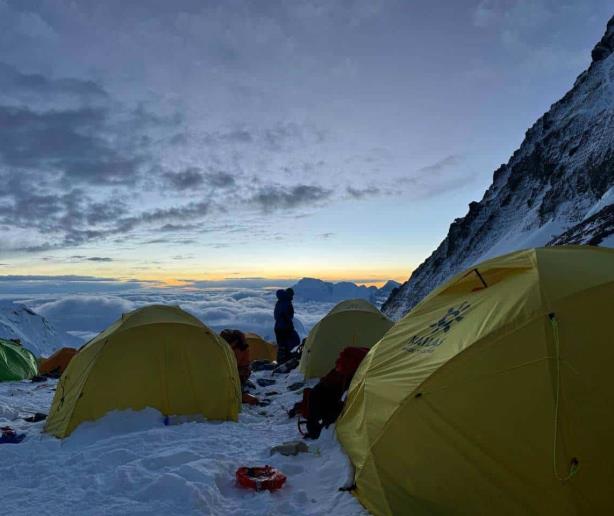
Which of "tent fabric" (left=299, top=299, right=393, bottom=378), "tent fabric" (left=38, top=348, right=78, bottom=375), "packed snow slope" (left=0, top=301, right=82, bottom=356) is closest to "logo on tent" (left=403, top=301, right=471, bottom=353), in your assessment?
"tent fabric" (left=299, top=299, right=393, bottom=378)

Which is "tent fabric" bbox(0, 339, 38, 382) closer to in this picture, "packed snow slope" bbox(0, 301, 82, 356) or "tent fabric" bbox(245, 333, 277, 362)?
"tent fabric" bbox(245, 333, 277, 362)

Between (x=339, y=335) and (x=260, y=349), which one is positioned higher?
(x=339, y=335)

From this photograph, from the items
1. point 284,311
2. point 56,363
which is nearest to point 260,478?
point 284,311

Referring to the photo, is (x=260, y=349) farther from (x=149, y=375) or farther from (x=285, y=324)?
(x=149, y=375)

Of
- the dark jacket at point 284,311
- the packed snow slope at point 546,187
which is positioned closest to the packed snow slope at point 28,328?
the packed snow slope at point 546,187

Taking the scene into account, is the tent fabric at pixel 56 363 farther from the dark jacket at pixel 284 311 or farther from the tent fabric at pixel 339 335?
the tent fabric at pixel 339 335

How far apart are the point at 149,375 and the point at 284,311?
34.8 ft

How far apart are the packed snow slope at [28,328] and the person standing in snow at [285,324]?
427 feet

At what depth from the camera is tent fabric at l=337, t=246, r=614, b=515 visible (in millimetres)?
4320

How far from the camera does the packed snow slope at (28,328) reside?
438 ft

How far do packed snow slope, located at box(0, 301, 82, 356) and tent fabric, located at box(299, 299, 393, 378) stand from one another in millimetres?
135339

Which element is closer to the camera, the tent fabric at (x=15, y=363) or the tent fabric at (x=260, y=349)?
the tent fabric at (x=15, y=363)

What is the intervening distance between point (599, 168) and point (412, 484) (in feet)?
134

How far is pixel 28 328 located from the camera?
152 metres
